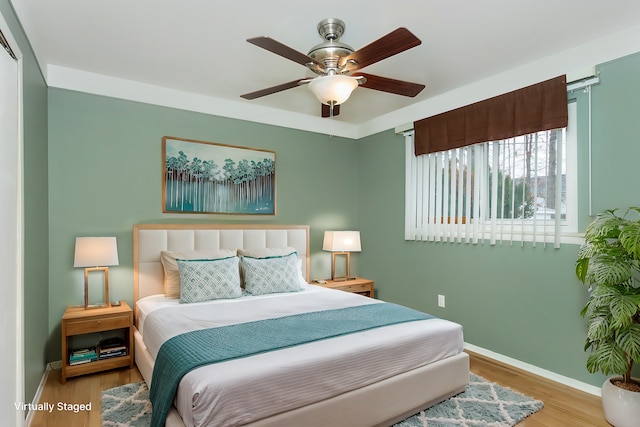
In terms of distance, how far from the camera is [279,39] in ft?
8.73

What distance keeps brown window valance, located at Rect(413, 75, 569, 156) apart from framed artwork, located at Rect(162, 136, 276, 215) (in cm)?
174

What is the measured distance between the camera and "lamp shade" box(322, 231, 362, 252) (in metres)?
4.33

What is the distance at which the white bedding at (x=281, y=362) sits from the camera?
168 cm

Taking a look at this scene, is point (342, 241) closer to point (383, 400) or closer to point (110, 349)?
point (383, 400)

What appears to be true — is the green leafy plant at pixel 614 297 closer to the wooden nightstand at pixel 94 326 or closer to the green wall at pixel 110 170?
the green wall at pixel 110 170

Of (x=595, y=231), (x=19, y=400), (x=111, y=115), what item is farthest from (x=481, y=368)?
(x=111, y=115)

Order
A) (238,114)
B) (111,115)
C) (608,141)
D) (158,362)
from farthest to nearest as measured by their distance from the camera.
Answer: (238,114)
(111,115)
(608,141)
(158,362)

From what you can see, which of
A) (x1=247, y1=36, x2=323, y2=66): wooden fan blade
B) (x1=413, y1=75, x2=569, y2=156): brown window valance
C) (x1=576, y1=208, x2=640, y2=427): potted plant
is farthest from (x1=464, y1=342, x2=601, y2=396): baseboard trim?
(x1=247, y1=36, x2=323, y2=66): wooden fan blade

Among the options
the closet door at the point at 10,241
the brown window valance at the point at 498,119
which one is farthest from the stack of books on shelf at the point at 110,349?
the brown window valance at the point at 498,119

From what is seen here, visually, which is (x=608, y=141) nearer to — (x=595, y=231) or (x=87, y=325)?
(x=595, y=231)

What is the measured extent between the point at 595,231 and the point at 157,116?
12.1 ft

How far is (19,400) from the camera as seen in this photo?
6.49ft

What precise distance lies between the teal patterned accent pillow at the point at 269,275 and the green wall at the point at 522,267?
1382mm

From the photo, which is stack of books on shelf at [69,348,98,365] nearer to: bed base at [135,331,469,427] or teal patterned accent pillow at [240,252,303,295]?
bed base at [135,331,469,427]
